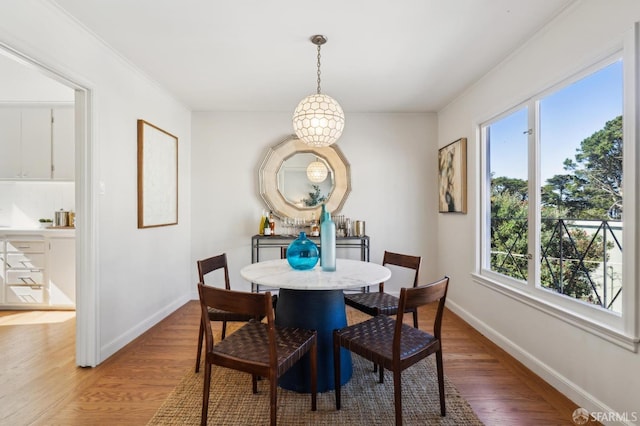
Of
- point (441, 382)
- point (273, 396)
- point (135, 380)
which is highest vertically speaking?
point (273, 396)

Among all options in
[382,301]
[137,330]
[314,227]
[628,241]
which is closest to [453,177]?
[314,227]

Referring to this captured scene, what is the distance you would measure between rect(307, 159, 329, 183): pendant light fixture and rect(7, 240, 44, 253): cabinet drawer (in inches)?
120

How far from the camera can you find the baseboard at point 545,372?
5.63 feet

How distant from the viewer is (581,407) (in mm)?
1768

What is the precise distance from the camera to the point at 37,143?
348cm

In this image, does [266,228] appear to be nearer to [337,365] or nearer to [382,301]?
[382,301]

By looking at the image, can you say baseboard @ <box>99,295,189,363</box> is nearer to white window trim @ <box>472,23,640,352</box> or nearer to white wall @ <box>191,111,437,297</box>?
white wall @ <box>191,111,437,297</box>

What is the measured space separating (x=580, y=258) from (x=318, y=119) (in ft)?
6.26

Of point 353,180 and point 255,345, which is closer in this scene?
point 255,345

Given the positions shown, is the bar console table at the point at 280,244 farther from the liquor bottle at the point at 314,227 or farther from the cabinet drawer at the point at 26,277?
the cabinet drawer at the point at 26,277

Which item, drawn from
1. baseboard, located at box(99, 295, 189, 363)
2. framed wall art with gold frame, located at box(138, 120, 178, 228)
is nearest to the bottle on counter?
framed wall art with gold frame, located at box(138, 120, 178, 228)

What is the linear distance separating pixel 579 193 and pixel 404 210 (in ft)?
6.95

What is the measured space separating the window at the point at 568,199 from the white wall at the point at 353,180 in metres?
1.25

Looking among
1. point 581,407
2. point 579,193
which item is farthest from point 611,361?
point 579,193
